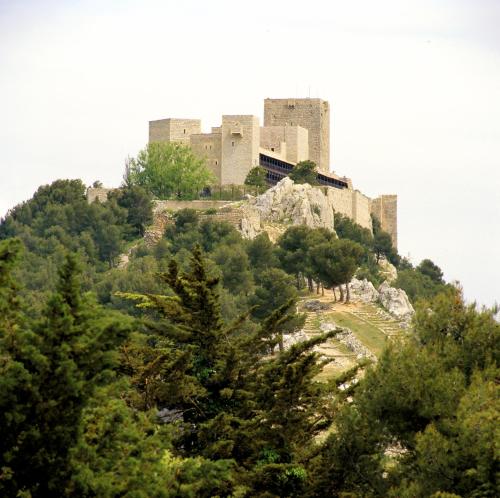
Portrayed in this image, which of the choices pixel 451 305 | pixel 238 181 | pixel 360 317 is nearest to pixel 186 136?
pixel 238 181

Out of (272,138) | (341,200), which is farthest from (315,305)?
(272,138)

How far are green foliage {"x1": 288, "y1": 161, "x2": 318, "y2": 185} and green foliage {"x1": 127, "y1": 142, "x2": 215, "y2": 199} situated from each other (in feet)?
15.0

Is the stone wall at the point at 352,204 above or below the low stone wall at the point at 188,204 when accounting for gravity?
below

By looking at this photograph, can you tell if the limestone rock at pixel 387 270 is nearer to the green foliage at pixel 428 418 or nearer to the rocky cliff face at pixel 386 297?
the rocky cliff face at pixel 386 297

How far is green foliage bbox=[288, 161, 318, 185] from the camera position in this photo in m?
81.9

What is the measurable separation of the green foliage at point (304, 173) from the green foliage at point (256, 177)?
334 centimetres

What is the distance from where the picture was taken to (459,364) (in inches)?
1092

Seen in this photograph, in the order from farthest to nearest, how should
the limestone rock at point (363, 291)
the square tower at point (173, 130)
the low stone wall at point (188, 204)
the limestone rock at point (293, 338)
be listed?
the square tower at point (173, 130)
the low stone wall at point (188, 204)
the limestone rock at point (363, 291)
the limestone rock at point (293, 338)

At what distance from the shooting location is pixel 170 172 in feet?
259

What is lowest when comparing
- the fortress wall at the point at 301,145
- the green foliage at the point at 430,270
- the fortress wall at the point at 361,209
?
the green foliage at the point at 430,270

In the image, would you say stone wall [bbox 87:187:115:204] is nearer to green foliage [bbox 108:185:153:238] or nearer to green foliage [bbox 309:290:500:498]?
green foliage [bbox 108:185:153:238]

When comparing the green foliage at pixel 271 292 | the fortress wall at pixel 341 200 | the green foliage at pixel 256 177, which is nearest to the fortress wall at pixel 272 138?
the fortress wall at pixel 341 200

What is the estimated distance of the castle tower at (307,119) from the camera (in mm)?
90188

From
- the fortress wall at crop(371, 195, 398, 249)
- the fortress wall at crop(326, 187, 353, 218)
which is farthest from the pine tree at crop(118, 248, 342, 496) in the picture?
the fortress wall at crop(371, 195, 398, 249)
